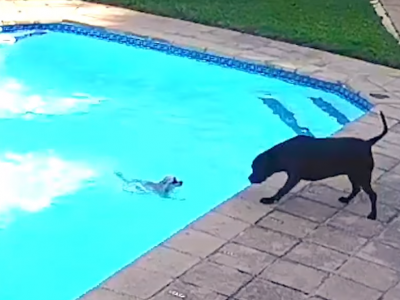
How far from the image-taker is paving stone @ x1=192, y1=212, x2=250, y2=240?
4.08 meters

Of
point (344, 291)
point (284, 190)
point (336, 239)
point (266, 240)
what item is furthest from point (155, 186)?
point (344, 291)

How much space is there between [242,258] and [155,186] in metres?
1.43

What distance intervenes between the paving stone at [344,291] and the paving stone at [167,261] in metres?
0.53

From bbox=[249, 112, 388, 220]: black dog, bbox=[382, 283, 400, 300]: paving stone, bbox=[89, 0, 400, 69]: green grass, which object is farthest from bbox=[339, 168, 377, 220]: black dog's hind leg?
bbox=[89, 0, 400, 69]: green grass

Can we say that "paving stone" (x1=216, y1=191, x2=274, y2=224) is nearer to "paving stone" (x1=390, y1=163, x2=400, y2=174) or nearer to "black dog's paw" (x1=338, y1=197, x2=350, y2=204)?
"black dog's paw" (x1=338, y1=197, x2=350, y2=204)

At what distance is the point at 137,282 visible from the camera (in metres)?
3.64

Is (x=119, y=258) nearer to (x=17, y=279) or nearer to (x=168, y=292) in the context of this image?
(x=17, y=279)

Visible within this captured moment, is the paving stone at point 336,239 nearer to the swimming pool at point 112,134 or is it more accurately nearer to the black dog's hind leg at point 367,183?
the black dog's hind leg at point 367,183

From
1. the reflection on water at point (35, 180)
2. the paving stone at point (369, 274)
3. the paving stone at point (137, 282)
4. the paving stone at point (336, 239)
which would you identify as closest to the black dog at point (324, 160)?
the paving stone at point (336, 239)

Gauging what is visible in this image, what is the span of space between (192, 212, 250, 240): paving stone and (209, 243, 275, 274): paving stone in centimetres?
11

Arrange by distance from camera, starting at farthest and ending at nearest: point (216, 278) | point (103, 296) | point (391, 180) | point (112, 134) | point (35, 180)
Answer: point (112, 134) < point (35, 180) < point (391, 180) < point (216, 278) < point (103, 296)

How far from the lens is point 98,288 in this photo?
3623 mm

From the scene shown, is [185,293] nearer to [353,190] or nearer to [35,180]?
[353,190]

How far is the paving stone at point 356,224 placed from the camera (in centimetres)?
414
